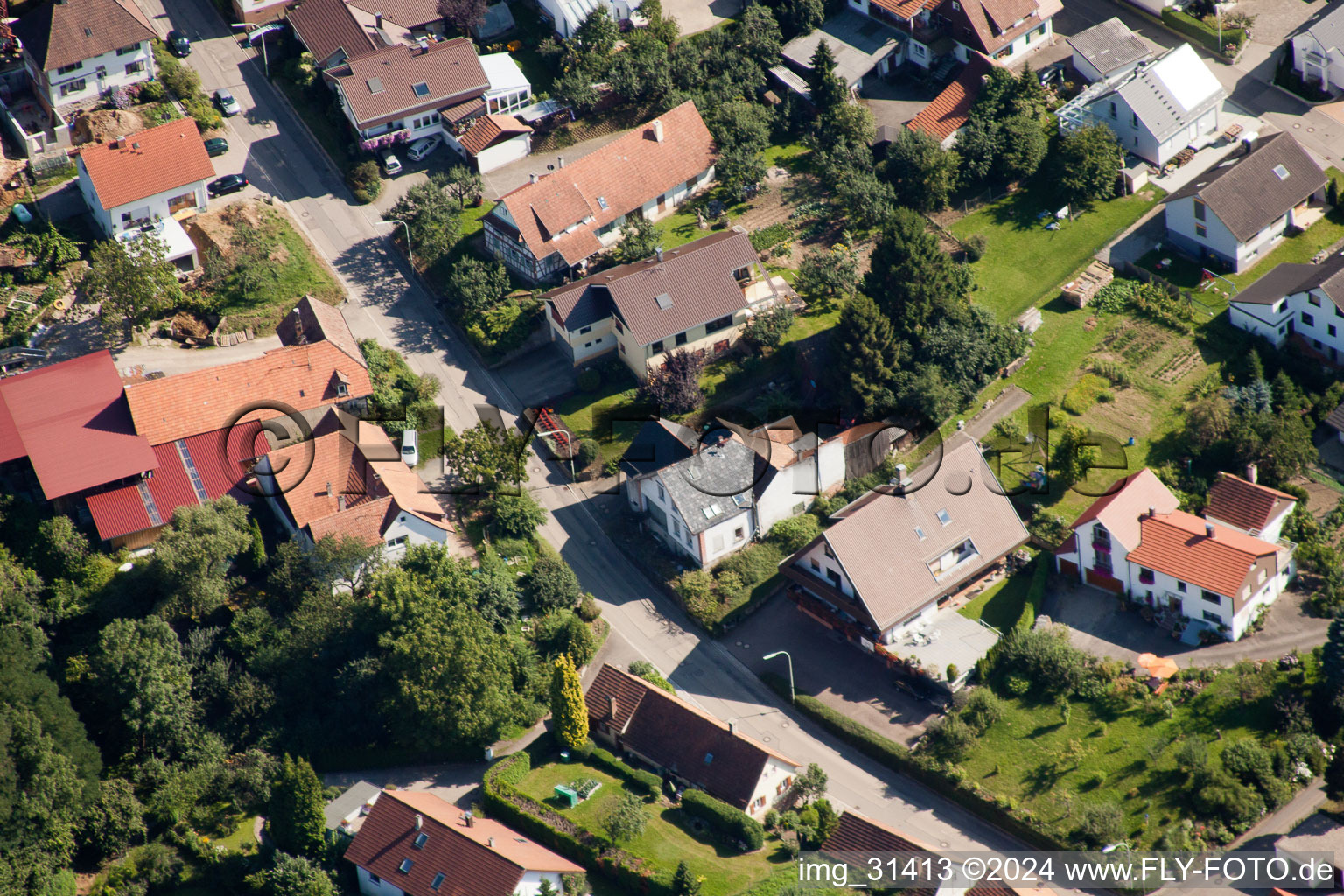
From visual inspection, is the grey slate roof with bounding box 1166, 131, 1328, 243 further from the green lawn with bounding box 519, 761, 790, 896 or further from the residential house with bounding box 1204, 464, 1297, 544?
the green lawn with bounding box 519, 761, 790, 896

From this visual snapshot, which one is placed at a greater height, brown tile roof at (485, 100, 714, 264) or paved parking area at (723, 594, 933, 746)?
brown tile roof at (485, 100, 714, 264)

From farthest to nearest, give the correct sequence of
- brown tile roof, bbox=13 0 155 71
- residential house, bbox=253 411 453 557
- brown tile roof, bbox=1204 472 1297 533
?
brown tile roof, bbox=13 0 155 71
brown tile roof, bbox=1204 472 1297 533
residential house, bbox=253 411 453 557

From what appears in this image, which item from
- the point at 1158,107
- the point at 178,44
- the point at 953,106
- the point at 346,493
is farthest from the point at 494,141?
the point at 1158,107

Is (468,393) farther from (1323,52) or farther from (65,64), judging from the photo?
(1323,52)

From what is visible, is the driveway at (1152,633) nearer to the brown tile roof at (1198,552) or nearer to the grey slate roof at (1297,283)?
the brown tile roof at (1198,552)

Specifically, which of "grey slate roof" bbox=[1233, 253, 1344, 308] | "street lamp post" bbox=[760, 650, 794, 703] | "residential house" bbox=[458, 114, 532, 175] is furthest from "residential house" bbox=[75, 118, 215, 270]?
"grey slate roof" bbox=[1233, 253, 1344, 308]
